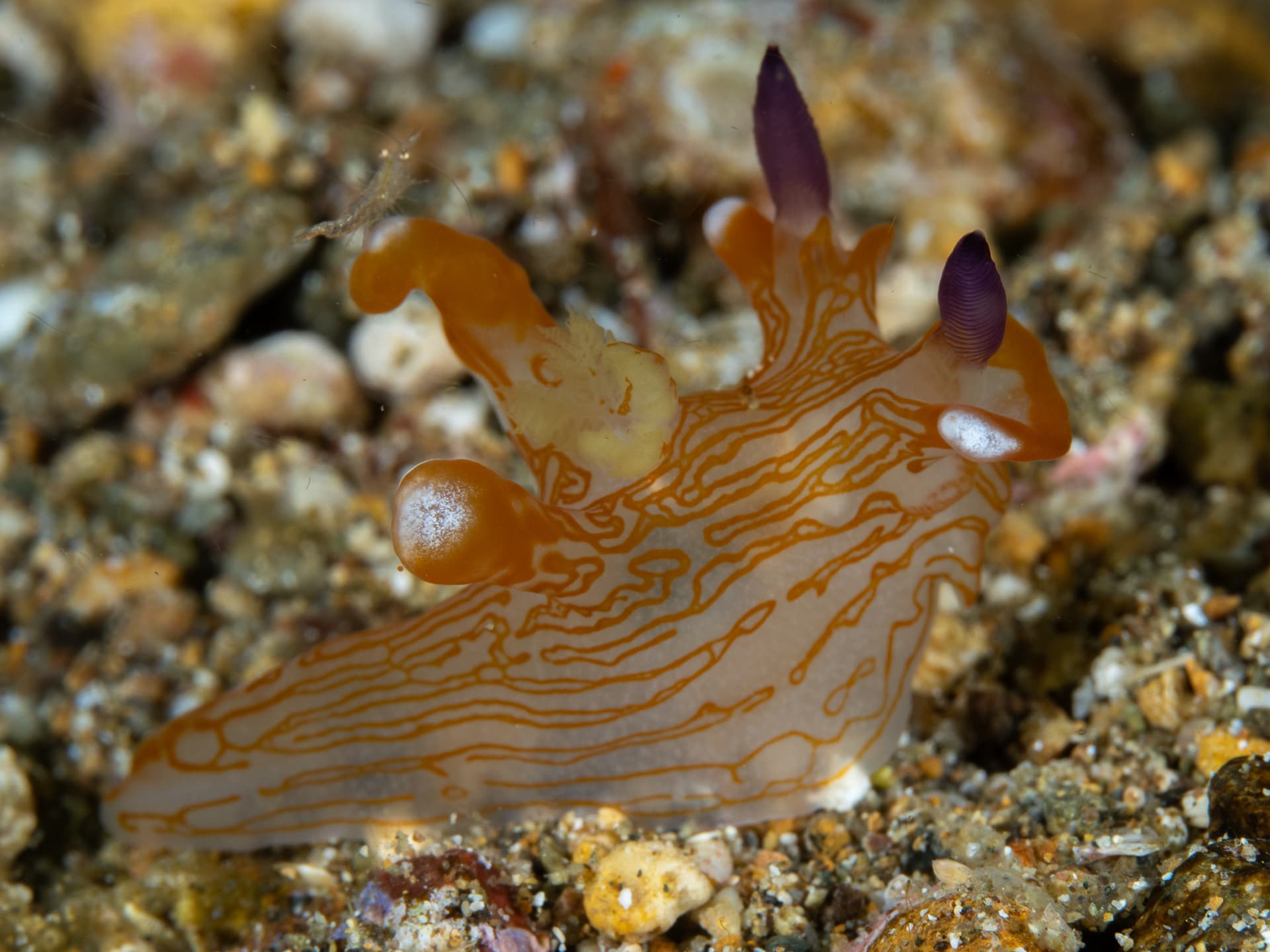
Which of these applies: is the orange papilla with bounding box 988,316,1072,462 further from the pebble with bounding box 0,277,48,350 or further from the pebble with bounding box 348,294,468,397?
the pebble with bounding box 0,277,48,350

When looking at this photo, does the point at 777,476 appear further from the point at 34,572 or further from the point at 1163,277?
the point at 34,572

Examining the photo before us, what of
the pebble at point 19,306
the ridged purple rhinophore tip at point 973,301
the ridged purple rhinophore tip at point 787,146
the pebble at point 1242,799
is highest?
the pebble at point 19,306

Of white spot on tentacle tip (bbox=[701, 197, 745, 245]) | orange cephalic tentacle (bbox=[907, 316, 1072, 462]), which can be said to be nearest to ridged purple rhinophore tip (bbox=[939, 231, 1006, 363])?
orange cephalic tentacle (bbox=[907, 316, 1072, 462])

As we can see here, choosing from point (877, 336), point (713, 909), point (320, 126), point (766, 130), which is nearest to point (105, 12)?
point (320, 126)

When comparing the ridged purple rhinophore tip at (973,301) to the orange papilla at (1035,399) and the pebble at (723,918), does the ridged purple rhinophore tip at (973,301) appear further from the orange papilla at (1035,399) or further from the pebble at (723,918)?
the pebble at (723,918)

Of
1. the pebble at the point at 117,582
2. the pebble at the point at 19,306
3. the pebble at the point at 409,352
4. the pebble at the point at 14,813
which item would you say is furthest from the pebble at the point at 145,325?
the pebble at the point at 14,813
